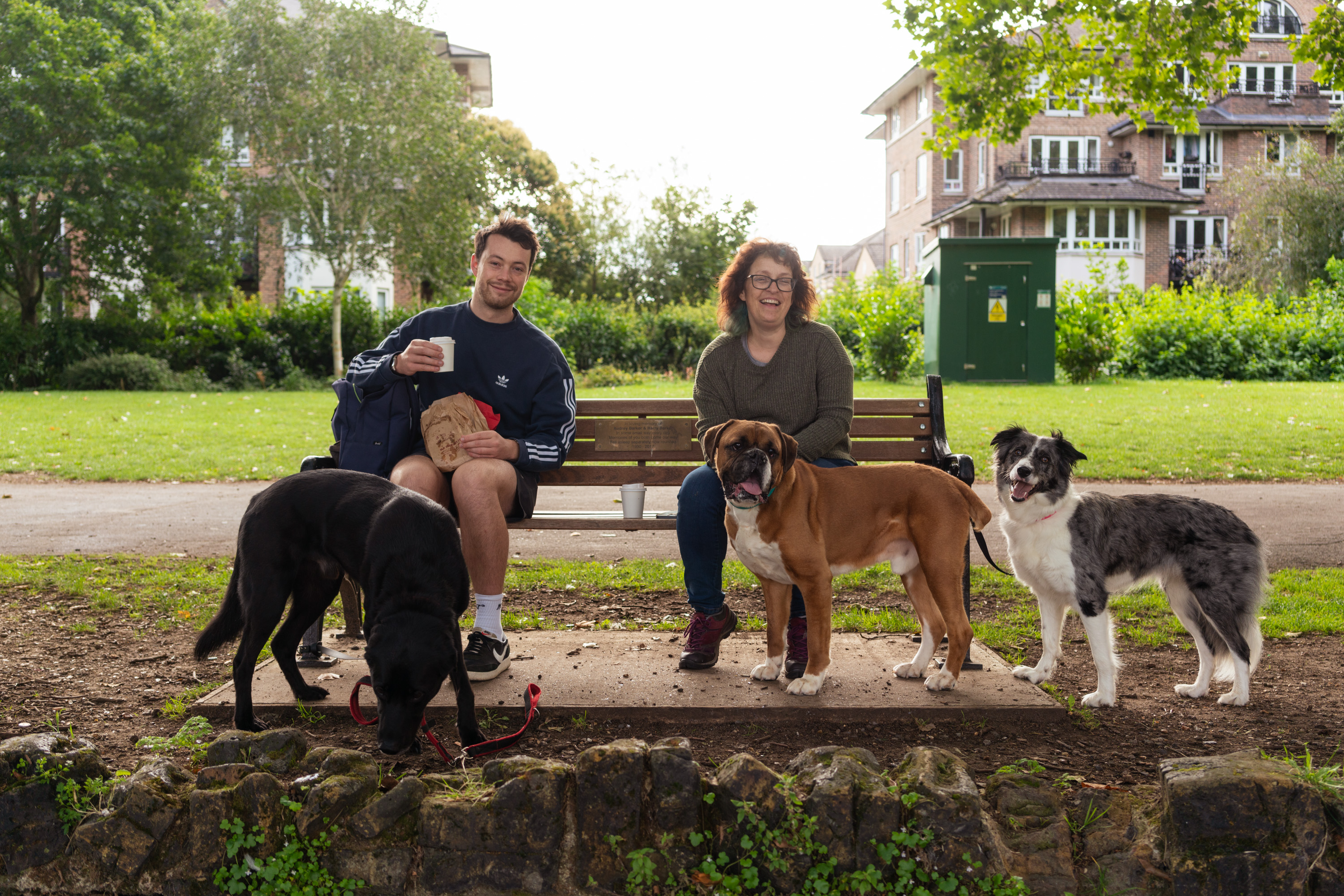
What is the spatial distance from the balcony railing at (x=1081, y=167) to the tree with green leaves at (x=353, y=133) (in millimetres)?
28598

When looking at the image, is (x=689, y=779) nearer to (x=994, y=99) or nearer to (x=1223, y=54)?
(x=994, y=99)

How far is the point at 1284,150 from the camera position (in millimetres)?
42750

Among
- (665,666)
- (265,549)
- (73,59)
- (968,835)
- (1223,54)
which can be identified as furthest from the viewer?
(73,59)

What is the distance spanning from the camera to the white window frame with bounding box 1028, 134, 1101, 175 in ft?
153

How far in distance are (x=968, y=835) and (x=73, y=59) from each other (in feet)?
96.1

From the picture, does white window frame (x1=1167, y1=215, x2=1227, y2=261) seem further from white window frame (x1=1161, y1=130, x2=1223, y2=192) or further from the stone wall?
the stone wall

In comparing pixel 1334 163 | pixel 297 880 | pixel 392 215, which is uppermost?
pixel 1334 163

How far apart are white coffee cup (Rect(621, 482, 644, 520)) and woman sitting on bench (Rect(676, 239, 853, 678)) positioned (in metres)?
0.59

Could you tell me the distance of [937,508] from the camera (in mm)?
3930

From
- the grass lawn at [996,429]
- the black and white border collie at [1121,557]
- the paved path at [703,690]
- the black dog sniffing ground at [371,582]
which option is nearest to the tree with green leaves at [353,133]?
the grass lawn at [996,429]

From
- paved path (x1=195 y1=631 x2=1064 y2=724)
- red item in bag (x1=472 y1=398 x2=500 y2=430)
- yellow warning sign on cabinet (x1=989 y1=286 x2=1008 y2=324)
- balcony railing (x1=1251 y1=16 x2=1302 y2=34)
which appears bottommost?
paved path (x1=195 y1=631 x2=1064 y2=724)

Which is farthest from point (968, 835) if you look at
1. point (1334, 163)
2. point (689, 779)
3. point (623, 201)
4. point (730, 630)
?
point (623, 201)

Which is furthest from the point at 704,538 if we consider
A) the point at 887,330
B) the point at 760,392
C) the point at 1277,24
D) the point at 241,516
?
the point at 1277,24

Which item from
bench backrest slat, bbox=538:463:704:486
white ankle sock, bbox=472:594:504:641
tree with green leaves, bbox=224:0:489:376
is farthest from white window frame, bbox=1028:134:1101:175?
white ankle sock, bbox=472:594:504:641
